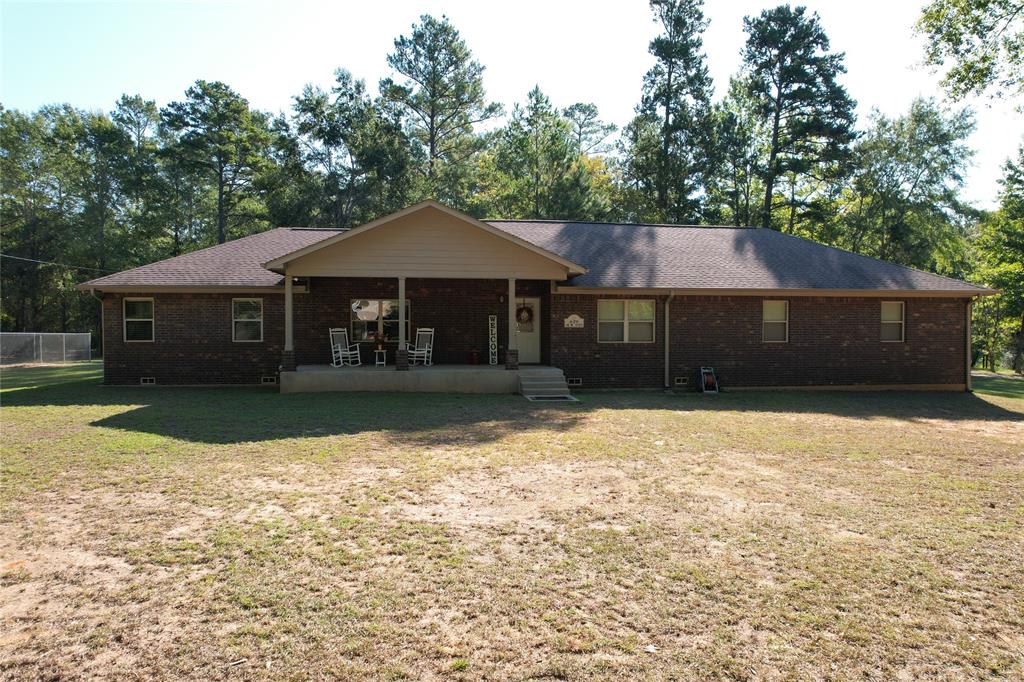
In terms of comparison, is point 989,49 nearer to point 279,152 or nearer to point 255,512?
point 255,512

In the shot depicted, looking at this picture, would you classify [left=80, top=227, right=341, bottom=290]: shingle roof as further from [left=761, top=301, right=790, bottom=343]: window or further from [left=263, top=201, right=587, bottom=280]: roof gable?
[left=761, top=301, right=790, bottom=343]: window

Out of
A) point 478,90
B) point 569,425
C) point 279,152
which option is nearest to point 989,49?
point 569,425

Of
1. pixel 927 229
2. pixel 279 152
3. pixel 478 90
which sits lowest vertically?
pixel 927 229

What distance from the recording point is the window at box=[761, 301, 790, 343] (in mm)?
15531

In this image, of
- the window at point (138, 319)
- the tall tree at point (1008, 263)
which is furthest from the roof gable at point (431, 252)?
the tall tree at point (1008, 263)

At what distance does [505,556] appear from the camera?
4.12 m

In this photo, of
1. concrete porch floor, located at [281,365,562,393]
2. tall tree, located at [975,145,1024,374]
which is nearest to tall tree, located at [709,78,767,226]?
tall tree, located at [975,145,1024,374]

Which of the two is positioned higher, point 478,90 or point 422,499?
point 478,90

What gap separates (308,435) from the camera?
27.3ft

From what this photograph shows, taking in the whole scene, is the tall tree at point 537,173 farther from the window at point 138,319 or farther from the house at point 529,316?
the window at point 138,319

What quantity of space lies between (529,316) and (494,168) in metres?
21.1

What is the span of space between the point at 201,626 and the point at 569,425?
6.89m

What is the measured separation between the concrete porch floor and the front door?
214 cm

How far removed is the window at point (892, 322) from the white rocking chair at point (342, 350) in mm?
13700
